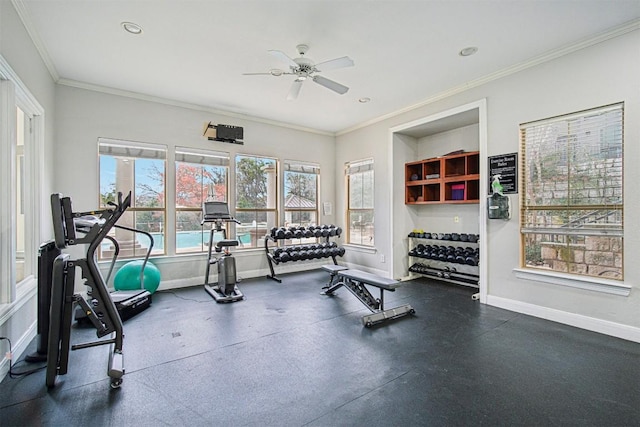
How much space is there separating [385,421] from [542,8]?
3.76m

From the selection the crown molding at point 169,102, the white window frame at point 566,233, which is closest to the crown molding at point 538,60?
the white window frame at point 566,233

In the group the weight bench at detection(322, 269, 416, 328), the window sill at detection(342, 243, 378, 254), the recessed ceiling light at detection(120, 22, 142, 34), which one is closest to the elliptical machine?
the weight bench at detection(322, 269, 416, 328)

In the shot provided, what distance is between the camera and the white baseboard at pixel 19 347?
241 centimetres

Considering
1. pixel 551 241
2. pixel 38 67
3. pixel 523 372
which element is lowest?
pixel 523 372

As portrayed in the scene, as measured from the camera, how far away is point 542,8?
2.81m

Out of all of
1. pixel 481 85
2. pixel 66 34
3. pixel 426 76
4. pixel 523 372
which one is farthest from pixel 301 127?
pixel 523 372

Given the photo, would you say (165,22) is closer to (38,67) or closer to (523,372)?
(38,67)

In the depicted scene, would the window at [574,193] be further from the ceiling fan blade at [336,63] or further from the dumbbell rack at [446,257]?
the ceiling fan blade at [336,63]

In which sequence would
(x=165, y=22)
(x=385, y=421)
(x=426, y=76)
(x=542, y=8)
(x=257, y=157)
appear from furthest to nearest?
(x=257, y=157) → (x=426, y=76) → (x=165, y=22) → (x=542, y=8) → (x=385, y=421)

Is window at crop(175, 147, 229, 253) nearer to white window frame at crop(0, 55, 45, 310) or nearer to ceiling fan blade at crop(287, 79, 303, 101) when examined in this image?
white window frame at crop(0, 55, 45, 310)

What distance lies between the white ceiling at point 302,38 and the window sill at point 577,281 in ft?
8.68

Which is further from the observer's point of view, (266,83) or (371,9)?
(266,83)

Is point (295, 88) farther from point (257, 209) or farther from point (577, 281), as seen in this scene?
point (577, 281)

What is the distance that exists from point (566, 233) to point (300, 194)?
4.70 meters
